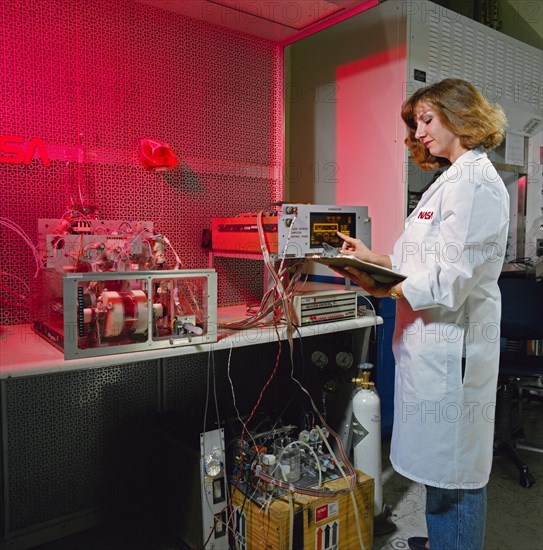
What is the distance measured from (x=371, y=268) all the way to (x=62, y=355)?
3.06 ft

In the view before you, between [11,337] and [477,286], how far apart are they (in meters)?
1.49

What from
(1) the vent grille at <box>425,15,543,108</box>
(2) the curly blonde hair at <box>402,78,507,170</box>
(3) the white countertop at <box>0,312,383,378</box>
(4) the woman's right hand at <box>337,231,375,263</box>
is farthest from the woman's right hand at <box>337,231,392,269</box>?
(1) the vent grille at <box>425,15,543,108</box>

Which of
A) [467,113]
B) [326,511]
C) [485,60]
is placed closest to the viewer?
[467,113]

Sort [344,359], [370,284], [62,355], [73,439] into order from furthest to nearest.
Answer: [344,359] < [73,439] < [370,284] < [62,355]

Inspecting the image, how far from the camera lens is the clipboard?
1.64 m

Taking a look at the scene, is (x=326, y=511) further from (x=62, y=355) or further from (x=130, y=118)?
(x=130, y=118)

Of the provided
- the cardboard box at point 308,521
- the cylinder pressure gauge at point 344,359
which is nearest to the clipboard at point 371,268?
the cylinder pressure gauge at point 344,359

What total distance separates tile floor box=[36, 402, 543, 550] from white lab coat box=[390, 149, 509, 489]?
603 millimetres

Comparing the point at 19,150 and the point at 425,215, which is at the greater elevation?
the point at 19,150

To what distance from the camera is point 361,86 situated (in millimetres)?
2926

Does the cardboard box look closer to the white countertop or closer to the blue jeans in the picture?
the blue jeans

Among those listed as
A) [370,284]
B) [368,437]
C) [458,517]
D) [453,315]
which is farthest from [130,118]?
[458,517]

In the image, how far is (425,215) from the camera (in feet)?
5.65

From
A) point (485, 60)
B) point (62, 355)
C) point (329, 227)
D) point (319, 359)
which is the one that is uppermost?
point (485, 60)
